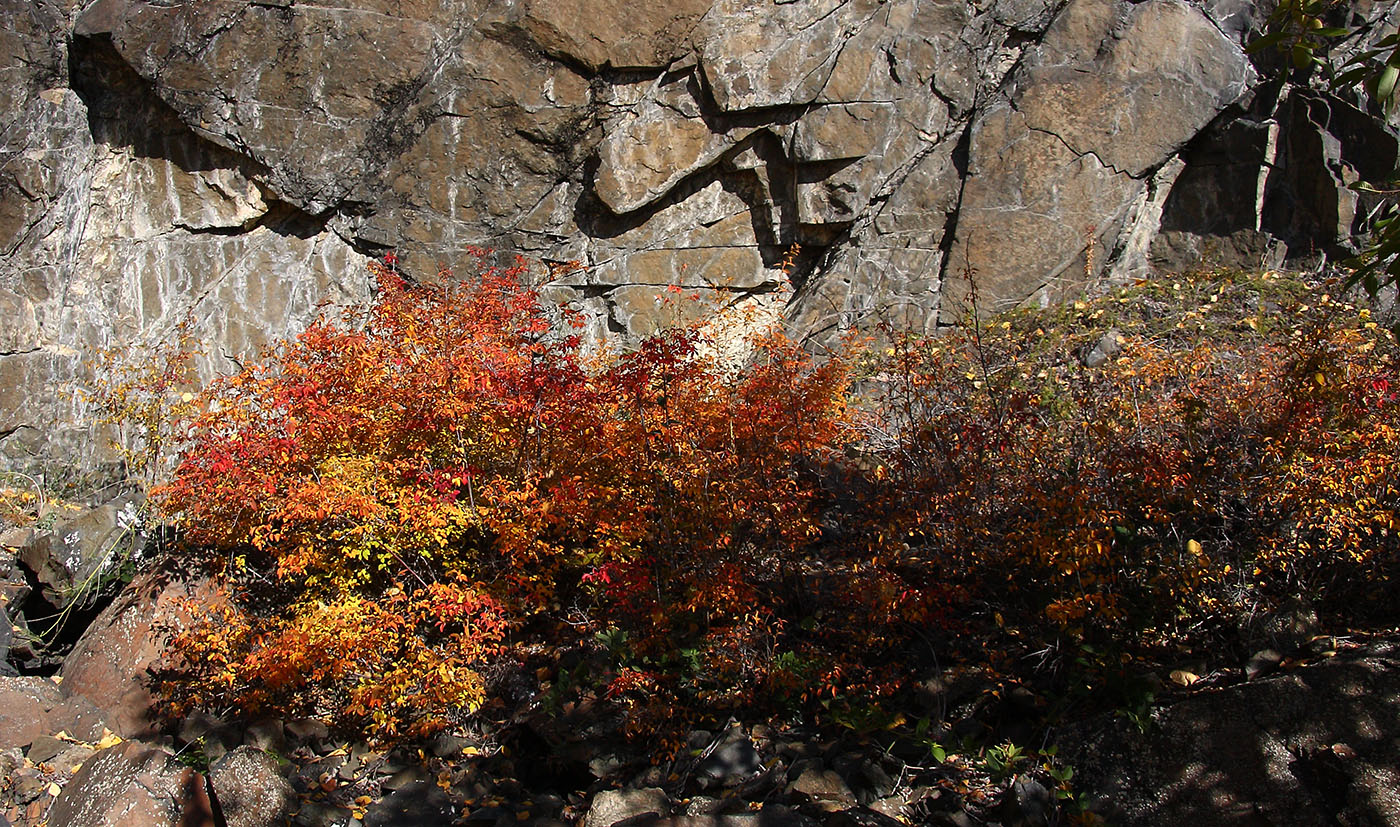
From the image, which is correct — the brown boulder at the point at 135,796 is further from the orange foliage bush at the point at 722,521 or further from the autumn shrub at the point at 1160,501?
the autumn shrub at the point at 1160,501

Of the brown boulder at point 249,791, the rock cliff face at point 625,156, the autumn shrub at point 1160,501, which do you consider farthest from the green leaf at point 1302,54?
the rock cliff face at point 625,156

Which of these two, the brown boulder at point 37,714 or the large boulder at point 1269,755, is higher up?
the large boulder at point 1269,755

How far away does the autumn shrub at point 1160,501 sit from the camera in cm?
459

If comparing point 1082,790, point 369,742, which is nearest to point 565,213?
point 369,742

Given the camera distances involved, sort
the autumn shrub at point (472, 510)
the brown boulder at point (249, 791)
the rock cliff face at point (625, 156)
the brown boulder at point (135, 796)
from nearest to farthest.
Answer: the brown boulder at point (135, 796) → the brown boulder at point (249, 791) → the autumn shrub at point (472, 510) → the rock cliff face at point (625, 156)

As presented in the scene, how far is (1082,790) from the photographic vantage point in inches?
161

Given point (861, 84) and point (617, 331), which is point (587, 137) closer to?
point (617, 331)

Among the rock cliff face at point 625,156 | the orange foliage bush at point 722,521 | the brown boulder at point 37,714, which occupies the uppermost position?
the rock cliff face at point 625,156

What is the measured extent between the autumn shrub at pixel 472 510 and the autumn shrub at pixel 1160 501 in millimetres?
807

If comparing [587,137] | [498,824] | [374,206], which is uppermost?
[587,137]

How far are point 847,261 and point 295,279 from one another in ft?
21.7

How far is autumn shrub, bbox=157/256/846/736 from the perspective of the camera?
5.47 metres

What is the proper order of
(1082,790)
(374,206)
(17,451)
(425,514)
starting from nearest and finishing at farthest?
(1082,790) → (425,514) → (17,451) → (374,206)

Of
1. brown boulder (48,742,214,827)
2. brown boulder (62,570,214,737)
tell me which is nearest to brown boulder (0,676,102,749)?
brown boulder (62,570,214,737)
